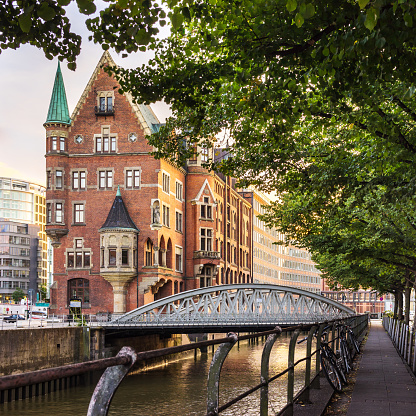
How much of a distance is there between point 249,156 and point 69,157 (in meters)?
41.7

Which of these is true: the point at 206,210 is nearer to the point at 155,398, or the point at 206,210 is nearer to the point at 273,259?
the point at 155,398

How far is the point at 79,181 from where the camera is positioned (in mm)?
58469

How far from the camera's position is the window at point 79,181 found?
58438 millimetres

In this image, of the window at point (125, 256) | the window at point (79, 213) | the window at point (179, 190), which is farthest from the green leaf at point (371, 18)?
the window at point (179, 190)

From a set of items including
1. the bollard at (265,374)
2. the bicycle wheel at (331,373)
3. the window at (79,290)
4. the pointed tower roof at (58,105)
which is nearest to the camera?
the bollard at (265,374)

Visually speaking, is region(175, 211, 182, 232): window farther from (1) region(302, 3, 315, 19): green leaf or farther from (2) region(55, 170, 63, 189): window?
(1) region(302, 3, 315, 19): green leaf

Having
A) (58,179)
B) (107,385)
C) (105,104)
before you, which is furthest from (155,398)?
(105,104)

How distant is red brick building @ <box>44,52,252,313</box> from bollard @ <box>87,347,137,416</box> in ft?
172

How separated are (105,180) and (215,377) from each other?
177 ft

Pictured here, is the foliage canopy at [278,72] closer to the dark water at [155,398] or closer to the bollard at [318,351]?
the bollard at [318,351]

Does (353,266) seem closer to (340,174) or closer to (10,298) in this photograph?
(340,174)

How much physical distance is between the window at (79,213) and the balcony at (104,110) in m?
7.84

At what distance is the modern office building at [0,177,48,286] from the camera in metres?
163

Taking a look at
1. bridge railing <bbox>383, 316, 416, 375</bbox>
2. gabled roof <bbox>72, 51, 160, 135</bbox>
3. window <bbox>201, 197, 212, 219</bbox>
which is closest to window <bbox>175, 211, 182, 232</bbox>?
window <bbox>201, 197, 212, 219</bbox>
